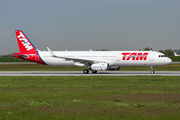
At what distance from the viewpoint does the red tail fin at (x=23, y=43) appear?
1694 inches

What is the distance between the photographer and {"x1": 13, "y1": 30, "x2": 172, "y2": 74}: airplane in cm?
3931

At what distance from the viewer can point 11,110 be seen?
37.6 feet

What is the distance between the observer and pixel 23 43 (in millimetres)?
43344

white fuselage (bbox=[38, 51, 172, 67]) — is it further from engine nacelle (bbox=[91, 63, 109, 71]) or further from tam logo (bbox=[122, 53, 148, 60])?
engine nacelle (bbox=[91, 63, 109, 71])

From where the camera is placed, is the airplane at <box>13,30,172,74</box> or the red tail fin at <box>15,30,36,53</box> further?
the red tail fin at <box>15,30,36,53</box>

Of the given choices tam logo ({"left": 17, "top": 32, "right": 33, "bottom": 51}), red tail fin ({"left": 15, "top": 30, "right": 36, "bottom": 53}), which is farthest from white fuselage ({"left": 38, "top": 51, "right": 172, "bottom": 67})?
tam logo ({"left": 17, "top": 32, "right": 33, "bottom": 51})

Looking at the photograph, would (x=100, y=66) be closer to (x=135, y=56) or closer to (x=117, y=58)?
(x=117, y=58)

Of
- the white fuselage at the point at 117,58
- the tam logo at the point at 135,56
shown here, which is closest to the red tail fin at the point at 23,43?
the white fuselage at the point at 117,58

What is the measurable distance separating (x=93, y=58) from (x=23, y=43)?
1327 centimetres

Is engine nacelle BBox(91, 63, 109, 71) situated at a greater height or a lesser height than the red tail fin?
lesser

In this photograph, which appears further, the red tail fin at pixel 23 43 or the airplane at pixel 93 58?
the red tail fin at pixel 23 43

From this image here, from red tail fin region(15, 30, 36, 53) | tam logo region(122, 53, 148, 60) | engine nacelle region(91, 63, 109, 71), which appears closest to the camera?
engine nacelle region(91, 63, 109, 71)

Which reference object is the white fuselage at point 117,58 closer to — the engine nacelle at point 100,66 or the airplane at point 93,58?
the airplane at point 93,58

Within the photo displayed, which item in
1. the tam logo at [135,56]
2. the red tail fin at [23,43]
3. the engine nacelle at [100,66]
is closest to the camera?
the engine nacelle at [100,66]
